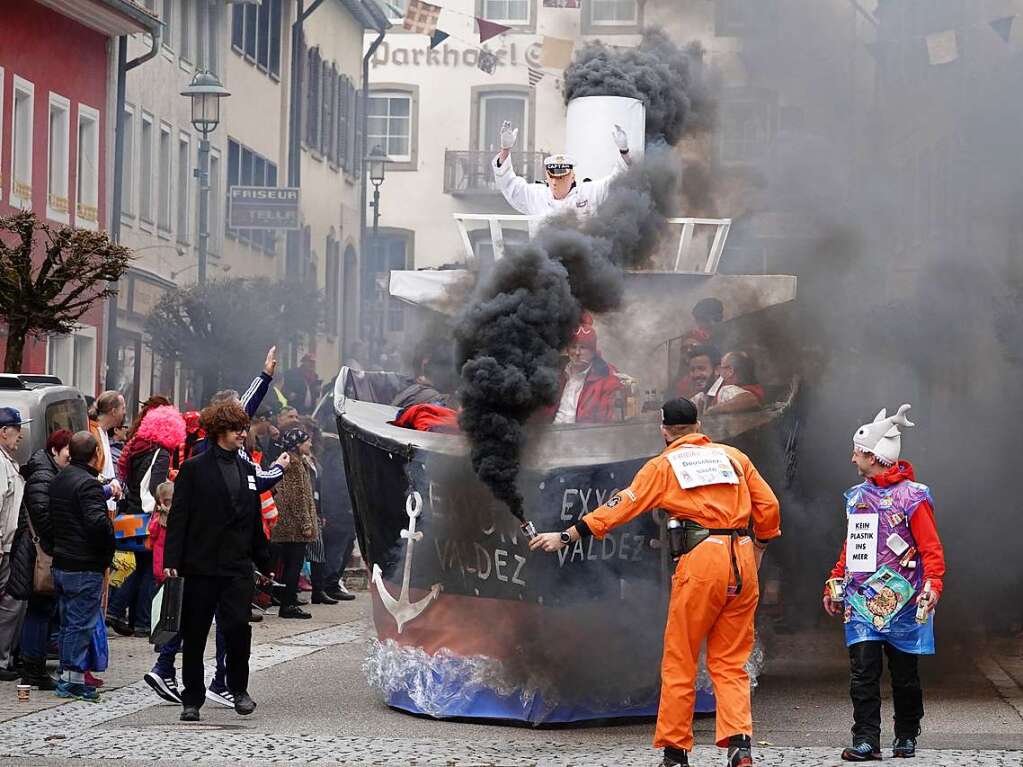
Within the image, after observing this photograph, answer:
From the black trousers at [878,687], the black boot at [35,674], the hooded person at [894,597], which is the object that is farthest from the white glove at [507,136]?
the black trousers at [878,687]

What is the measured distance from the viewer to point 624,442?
1061cm

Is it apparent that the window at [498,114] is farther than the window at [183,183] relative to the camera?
No

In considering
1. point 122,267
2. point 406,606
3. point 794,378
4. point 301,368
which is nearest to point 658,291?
point 794,378

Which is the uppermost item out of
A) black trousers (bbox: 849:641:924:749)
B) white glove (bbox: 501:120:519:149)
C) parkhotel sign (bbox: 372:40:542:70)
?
parkhotel sign (bbox: 372:40:542:70)

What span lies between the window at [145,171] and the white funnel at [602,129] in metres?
17.2

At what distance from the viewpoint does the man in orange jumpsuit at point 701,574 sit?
9.14 meters

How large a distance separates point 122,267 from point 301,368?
32.7 feet

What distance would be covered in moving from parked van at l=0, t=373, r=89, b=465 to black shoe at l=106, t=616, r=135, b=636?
144cm

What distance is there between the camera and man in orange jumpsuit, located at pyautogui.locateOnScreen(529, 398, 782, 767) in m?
9.14

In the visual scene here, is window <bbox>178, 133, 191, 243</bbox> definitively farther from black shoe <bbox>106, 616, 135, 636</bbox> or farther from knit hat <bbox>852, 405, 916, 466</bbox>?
knit hat <bbox>852, 405, 916, 466</bbox>

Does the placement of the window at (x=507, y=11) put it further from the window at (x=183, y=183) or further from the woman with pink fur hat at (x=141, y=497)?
the window at (x=183, y=183)

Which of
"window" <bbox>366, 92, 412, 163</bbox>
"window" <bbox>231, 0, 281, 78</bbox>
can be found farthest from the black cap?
"window" <bbox>366, 92, 412, 163</bbox>

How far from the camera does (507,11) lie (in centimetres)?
1823

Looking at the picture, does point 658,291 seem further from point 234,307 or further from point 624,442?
point 234,307
